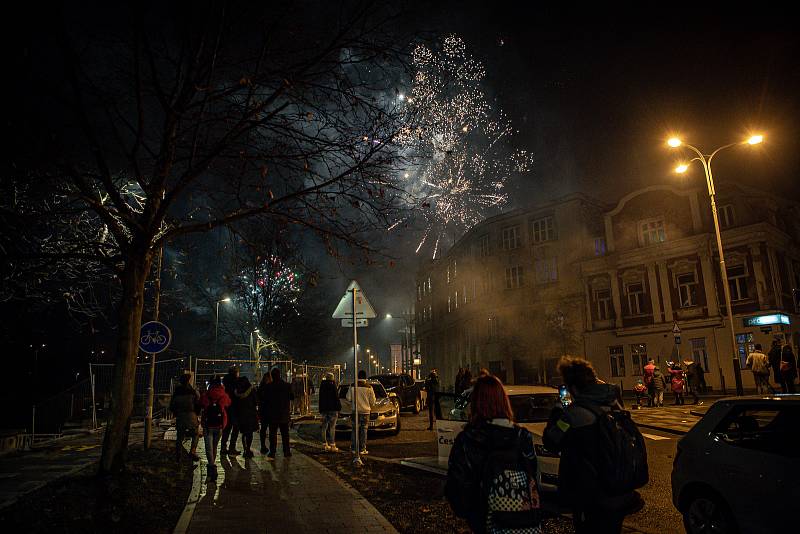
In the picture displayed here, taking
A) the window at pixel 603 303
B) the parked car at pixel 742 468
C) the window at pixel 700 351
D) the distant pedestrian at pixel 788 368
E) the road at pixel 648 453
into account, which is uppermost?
the window at pixel 603 303

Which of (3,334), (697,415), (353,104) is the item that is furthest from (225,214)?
(697,415)

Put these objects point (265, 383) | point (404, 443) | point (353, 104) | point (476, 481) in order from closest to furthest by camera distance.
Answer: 1. point (476, 481)
2. point (353, 104)
3. point (265, 383)
4. point (404, 443)

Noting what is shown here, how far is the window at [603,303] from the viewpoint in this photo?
36062mm

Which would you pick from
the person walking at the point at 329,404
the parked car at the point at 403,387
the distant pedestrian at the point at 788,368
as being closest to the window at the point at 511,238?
the parked car at the point at 403,387

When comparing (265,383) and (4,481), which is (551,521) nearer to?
(265,383)

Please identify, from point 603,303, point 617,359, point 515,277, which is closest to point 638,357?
point 617,359

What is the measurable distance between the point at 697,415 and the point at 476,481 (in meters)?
16.4

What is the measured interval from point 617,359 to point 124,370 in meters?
32.4

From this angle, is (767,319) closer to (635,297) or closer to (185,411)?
(635,297)

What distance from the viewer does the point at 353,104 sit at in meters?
9.09

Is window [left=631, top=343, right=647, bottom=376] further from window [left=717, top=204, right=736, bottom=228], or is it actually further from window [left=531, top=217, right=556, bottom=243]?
window [left=531, top=217, right=556, bottom=243]

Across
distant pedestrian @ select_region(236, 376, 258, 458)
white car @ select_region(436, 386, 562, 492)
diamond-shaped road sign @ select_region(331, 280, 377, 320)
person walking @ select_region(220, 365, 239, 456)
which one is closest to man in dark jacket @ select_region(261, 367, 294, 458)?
distant pedestrian @ select_region(236, 376, 258, 458)

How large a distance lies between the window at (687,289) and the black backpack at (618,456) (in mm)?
32129

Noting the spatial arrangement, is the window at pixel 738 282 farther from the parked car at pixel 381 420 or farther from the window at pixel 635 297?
the parked car at pixel 381 420
